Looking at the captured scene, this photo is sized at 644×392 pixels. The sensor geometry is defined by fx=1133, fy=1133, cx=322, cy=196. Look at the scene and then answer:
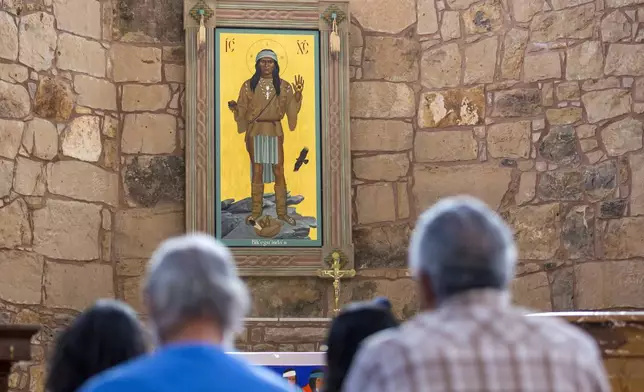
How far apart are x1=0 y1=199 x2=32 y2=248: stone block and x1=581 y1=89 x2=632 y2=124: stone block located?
3.62 meters

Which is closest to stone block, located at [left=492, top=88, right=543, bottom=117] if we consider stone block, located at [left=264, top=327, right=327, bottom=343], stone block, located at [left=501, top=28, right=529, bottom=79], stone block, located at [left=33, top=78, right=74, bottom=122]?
stone block, located at [left=501, top=28, right=529, bottom=79]

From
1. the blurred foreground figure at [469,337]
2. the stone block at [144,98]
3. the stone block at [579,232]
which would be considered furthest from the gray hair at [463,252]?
the stone block at [144,98]

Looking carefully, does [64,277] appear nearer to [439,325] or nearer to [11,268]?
[11,268]

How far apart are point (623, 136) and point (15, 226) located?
3837 millimetres

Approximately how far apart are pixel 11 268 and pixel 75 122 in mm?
1073

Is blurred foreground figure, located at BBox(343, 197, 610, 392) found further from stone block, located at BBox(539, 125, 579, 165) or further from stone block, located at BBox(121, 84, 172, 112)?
stone block, located at BBox(121, 84, 172, 112)

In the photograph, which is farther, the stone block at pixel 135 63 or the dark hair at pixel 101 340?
the stone block at pixel 135 63

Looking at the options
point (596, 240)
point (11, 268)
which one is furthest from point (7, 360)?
point (596, 240)

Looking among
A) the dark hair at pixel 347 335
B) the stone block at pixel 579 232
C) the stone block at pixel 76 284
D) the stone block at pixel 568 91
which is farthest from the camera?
the stone block at pixel 568 91

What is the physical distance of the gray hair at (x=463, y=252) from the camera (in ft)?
5.84

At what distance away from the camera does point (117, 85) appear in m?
7.58

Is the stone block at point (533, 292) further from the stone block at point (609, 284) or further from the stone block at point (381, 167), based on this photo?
the stone block at point (381, 167)

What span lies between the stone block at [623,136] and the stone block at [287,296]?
2042mm

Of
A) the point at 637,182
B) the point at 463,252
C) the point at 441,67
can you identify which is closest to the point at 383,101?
the point at 441,67
